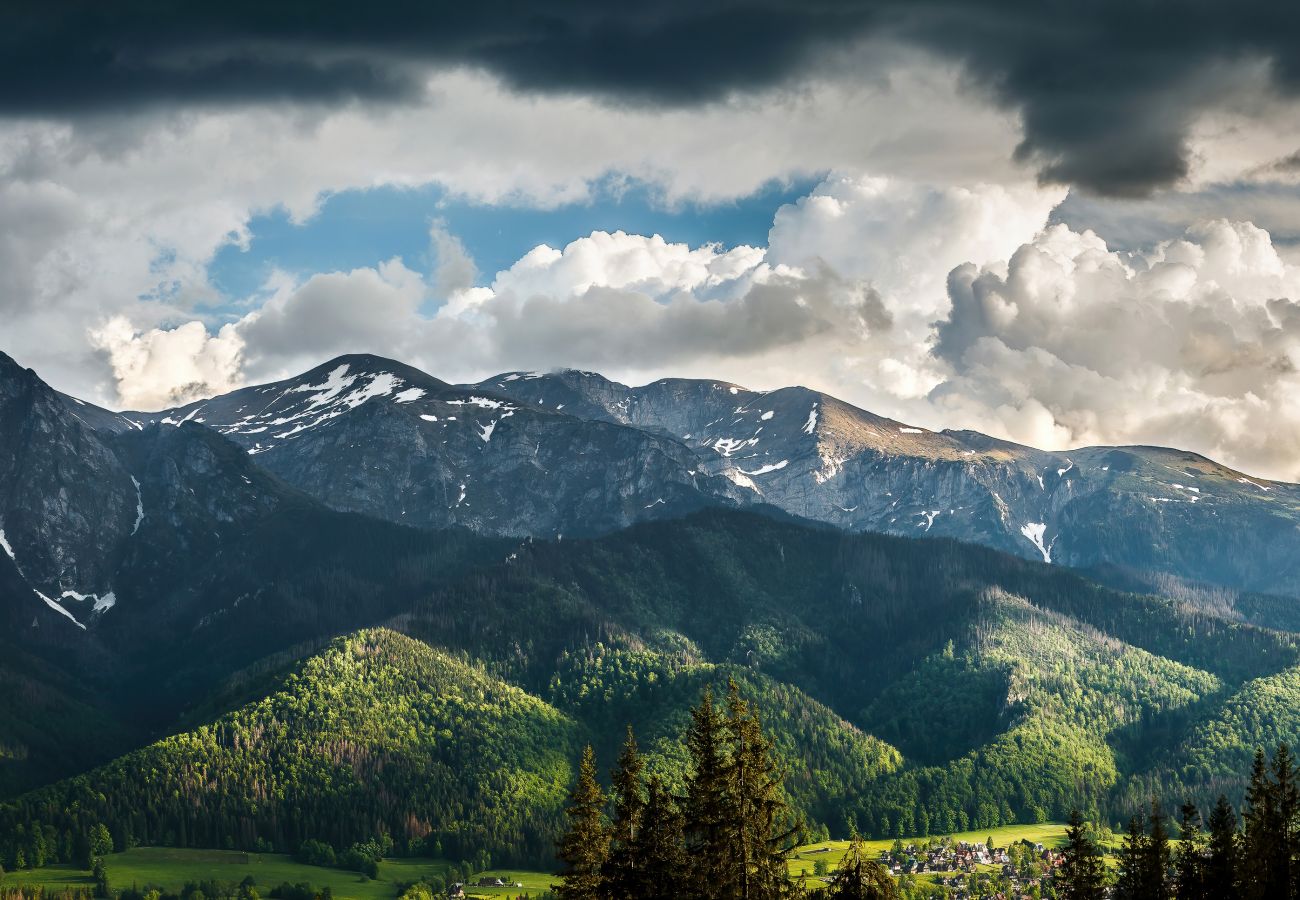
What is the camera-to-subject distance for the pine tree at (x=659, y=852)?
79438 millimetres

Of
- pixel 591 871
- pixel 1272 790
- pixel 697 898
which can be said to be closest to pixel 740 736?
pixel 697 898

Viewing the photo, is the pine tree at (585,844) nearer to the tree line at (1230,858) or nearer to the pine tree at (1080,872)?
the pine tree at (1080,872)

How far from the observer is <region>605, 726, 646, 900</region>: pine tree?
81125mm

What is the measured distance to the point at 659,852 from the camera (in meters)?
80.2

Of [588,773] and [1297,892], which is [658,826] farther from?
[1297,892]

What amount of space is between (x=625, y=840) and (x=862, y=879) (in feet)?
46.5

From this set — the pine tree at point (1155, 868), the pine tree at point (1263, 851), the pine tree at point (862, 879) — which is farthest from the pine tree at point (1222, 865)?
the pine tree at point (862, 879)

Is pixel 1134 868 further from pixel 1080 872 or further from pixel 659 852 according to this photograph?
pixel 659 852

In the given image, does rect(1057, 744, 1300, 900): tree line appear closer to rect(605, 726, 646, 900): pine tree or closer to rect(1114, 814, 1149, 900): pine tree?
rect(1114, 814, 1149, 900): pine tree

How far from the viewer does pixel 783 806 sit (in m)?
76.9

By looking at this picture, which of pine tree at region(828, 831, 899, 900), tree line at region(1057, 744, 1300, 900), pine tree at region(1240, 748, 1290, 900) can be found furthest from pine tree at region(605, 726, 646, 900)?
pine tree at region(1240, 748, 1290, 900)

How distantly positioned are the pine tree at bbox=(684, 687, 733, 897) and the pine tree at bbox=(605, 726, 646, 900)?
451 centimetres

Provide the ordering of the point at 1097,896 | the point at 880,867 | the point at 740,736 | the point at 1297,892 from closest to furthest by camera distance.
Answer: the point at 740,736
the point at 880,867
the point at 1297,892
the point at 1097,896

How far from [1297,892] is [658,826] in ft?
174
